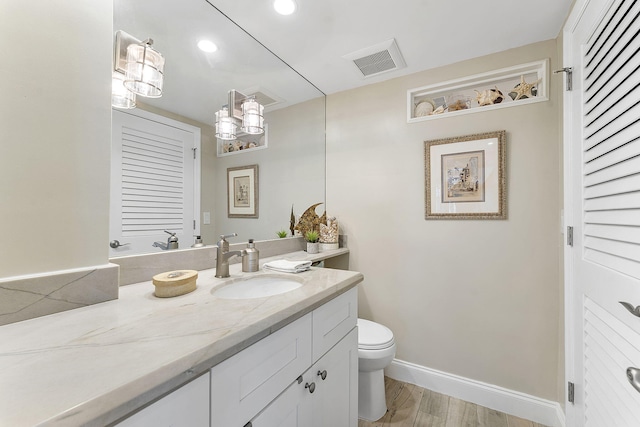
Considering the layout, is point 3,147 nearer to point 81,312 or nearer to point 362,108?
point 81,312

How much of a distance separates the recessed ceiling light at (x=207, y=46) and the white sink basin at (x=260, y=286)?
1276 mm

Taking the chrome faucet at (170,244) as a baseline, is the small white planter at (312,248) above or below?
below

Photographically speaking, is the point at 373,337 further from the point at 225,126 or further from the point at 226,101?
the point at 226,101

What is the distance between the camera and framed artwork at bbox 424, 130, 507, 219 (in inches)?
68.1

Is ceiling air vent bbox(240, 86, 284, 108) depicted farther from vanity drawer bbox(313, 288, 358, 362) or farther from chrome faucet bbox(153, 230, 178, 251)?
vanity drawer bbox(313, 288, 358, 362)

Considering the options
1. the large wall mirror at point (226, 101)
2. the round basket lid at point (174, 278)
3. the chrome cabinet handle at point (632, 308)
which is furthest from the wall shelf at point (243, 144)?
the chrome cabinet handle at point (632, 308)

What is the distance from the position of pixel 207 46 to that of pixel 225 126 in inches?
17.3

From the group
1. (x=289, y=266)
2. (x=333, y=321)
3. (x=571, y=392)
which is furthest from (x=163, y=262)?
(x=571, y=392)

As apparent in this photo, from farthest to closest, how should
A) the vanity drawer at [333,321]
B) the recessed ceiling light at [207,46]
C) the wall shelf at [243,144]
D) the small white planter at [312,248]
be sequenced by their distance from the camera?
the small white planter at [312,248], the wall shelf at [243,144], the recessed ceiling light at [207,46], the vanity drawer at [333,321]

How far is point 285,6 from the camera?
1.40 meters

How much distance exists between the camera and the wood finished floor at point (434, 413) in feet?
5.28

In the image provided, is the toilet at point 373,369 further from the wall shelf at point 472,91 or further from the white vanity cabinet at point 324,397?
the wall shelf at point 472,91

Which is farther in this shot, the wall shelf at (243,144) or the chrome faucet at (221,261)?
the wall shelf at (243,144)

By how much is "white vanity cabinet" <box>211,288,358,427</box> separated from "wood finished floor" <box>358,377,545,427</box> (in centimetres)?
51
